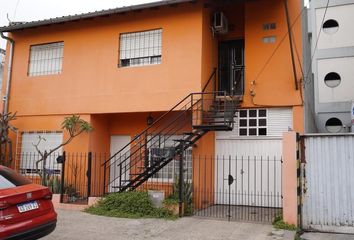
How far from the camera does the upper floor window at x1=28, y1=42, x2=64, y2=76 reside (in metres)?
15.0

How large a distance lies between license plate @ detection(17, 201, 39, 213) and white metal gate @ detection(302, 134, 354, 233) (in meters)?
6.07

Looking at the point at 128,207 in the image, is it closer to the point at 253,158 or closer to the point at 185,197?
the point at 185,197

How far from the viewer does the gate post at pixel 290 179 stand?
9008 mm

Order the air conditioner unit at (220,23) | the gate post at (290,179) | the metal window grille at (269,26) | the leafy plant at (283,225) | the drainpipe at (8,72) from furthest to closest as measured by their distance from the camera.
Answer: the drainpipe at (8,72) < the air conditioner unit at (220,23) < the metal window grille at (269,26) < the gate post at (290,179) < the leafy plant at (283,225)

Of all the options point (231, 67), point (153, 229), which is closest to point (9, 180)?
point (153, 229)

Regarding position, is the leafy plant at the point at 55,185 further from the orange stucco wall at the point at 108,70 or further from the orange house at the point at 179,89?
the orange stucco wall at the point at 108,70

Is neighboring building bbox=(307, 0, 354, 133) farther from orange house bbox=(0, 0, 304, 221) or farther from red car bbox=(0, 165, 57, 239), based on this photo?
red car bbox=(0, 165, 57, 239)

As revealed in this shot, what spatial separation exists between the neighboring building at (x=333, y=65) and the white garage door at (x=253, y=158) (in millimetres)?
8841

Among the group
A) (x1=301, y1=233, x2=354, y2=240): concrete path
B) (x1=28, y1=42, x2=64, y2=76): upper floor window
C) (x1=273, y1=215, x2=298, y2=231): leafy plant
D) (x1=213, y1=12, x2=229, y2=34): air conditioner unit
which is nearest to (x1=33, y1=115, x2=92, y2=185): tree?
(x1=28, y1=42, x2=64, y2=76): upper floor window

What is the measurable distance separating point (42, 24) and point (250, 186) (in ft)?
31.8

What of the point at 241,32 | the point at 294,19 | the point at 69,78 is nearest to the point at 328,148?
the point at 294,19

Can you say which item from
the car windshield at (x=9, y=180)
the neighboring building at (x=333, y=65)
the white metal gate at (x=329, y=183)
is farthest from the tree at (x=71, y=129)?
the neighboring building at (x=333, y=65)

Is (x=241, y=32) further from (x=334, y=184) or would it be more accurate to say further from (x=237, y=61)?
(x=334, y=184)

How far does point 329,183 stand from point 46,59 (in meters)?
11.4
